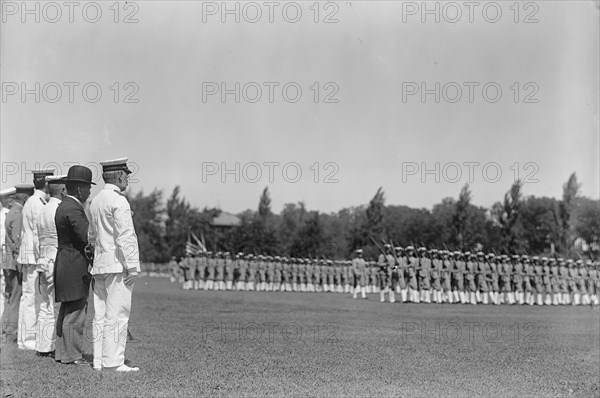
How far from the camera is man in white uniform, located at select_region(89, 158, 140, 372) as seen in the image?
657 centimetres

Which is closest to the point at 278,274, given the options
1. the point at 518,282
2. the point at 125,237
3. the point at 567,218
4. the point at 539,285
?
the point at 518,282

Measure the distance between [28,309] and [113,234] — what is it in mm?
2702

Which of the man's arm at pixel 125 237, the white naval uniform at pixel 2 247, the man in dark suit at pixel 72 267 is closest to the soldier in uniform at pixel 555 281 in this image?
the white naval uniform at pixel 2 247

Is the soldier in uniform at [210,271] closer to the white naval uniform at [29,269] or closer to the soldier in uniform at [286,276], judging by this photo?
the soldier in uniform at [286,276]

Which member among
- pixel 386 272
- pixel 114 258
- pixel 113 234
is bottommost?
pixel 386 272

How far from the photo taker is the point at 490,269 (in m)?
24.5

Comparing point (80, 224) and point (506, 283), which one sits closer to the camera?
point (80, 224)

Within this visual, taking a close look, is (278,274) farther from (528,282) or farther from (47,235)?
(47,235)

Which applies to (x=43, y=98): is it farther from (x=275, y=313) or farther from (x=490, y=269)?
(x=490, y=269)

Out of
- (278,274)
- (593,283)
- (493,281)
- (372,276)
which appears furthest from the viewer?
(278,274)

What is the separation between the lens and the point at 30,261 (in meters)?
8.40

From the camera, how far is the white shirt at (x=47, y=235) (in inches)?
310

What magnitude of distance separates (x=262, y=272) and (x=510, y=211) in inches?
790

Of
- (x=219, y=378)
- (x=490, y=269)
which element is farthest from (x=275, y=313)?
(x=490, y=269)
